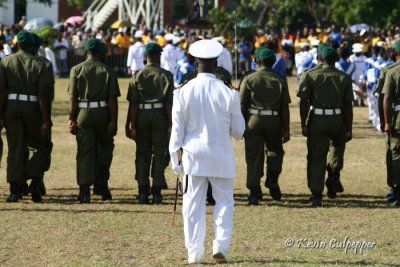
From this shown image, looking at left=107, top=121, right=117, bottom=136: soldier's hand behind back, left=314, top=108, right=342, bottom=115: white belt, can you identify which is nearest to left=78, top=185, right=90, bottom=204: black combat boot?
left=107, top=121, right=117, bottom=136: soldier's hand behind back

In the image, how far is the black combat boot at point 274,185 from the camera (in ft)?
47.0

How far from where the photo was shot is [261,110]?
1382 cm

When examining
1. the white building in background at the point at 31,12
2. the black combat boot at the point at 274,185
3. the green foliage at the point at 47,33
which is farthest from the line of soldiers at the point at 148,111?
the white building in background at the point at 31,12

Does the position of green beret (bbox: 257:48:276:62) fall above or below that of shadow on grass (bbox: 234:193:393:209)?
above

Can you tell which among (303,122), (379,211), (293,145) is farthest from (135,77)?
(293,145)

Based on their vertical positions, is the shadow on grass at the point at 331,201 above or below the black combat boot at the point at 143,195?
below

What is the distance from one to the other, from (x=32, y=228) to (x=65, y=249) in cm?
124

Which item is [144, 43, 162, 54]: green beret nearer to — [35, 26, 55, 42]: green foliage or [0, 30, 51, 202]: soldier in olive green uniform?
[0, 30, 51, 202]: soldier in olive green uniform

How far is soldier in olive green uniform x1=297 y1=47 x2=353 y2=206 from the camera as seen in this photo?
1371 cm

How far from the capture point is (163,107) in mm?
13727

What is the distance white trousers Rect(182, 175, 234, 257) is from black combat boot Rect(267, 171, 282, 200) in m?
4.46

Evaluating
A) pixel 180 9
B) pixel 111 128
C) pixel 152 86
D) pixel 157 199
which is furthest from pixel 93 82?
pixel 180 9

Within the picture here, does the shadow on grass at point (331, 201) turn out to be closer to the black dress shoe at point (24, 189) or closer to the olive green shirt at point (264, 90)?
the olive green shirt at point (264, 90)

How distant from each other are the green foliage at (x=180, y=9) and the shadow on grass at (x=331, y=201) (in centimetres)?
5394
